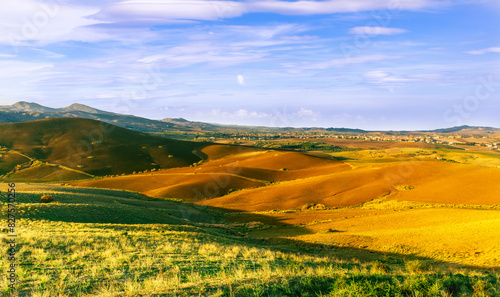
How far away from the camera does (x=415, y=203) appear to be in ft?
119

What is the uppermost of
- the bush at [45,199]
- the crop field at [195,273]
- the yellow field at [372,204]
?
the crop field at [195,273]

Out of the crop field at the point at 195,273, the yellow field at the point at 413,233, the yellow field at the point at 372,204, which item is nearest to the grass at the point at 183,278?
the crop field at the point at 195,273

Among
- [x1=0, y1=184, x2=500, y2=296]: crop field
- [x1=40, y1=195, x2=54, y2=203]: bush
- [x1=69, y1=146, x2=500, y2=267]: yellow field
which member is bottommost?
[x1=69, y1=146, x2=500, y2=267]: yellow field

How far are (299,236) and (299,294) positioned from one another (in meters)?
18.5

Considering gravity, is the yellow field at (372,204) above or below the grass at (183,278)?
below

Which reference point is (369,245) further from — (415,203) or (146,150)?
(146,150)

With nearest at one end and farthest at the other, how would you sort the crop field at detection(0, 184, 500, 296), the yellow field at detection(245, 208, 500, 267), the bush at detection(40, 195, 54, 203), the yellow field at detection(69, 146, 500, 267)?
the crop field at detection(0, 184, 500, 296), the yellow field at detection(245, 208, 500, 267), the yellow field at detection(69, 146, 500, 267), the bush at detection(40, 195, 54, 203)

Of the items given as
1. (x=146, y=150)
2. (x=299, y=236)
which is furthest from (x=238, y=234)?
(x=146, y=150)

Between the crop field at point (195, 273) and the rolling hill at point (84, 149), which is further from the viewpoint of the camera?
the rolling hill at point (84, 149)

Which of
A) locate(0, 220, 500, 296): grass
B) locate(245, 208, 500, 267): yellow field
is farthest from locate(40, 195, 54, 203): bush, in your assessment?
locate(245, 208, 500, 267): yellow field

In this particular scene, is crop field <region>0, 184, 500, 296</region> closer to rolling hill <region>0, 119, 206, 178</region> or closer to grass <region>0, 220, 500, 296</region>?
grass <region>0, 220, 500, 296</region>

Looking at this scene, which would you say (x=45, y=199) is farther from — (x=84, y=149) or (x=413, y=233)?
(x=84, y=149)

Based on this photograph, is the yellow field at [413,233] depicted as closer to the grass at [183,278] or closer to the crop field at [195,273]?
the crop field at [195,273]

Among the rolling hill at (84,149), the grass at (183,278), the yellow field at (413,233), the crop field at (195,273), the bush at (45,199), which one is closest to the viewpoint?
the grass at (183,278)
